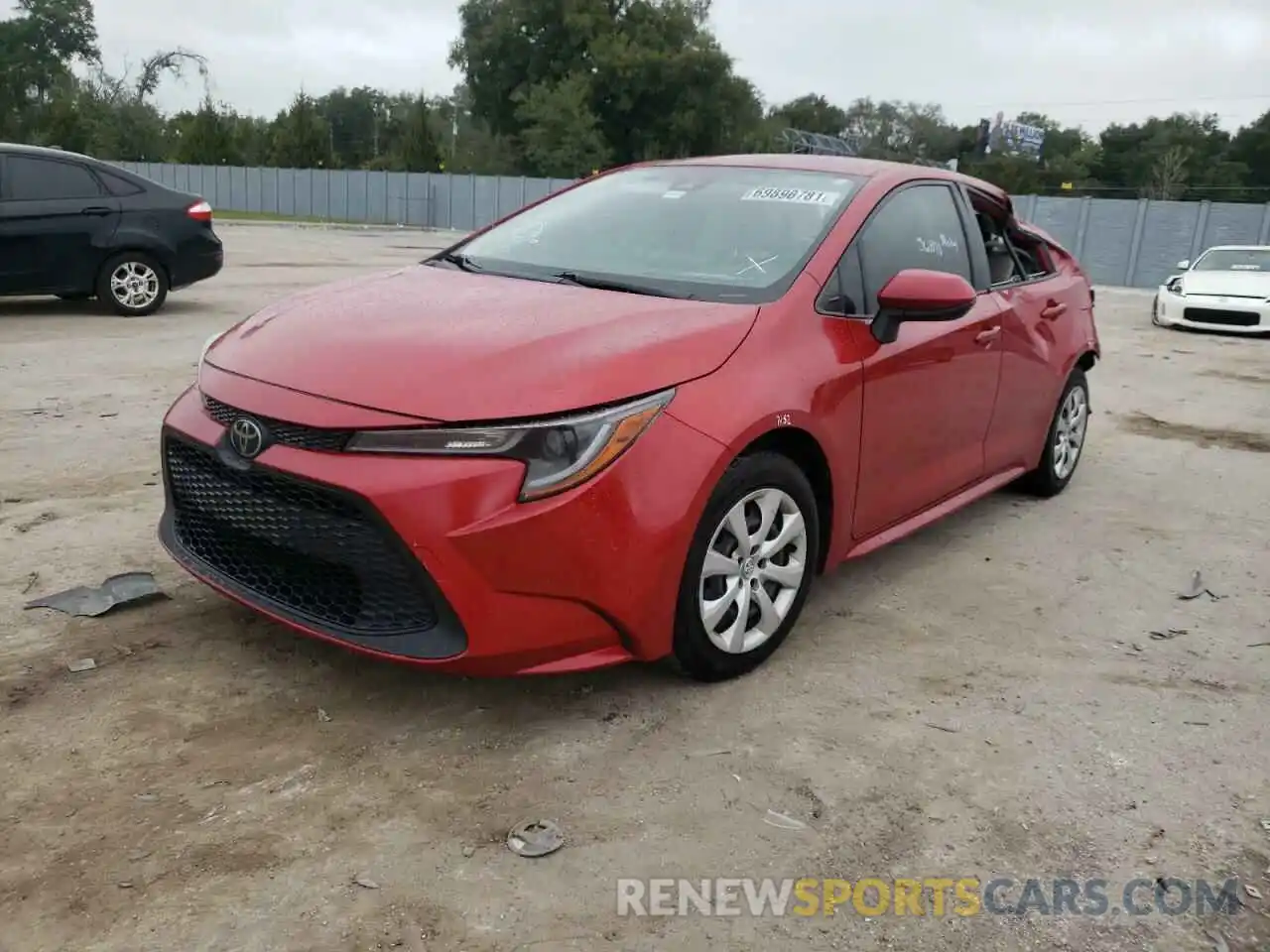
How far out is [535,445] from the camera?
2732 mm

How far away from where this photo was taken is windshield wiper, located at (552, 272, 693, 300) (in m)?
3.42

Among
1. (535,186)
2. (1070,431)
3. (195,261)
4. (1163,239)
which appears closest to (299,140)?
(535,186)

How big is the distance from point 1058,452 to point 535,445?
373 centimetres

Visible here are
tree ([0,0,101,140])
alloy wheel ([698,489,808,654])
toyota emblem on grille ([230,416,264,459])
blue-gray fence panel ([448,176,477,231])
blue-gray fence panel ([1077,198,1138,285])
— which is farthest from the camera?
tree ([0,0,101,140])

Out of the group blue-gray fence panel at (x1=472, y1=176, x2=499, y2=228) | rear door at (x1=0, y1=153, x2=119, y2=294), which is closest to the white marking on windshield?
rear door at (x1=0, y1=153, x2=119, y2=294)

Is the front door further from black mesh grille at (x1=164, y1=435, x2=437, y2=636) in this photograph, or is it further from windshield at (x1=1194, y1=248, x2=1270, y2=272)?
windshield at (x1=1194, y1=248, x2=1270, y2=272)

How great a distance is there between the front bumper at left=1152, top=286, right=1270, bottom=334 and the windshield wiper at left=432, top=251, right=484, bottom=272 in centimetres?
1282

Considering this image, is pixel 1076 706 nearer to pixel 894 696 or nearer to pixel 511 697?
pixel 894 696

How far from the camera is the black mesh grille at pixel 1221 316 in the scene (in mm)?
13977

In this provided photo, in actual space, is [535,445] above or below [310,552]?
above

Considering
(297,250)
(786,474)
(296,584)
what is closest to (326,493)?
(296,584)

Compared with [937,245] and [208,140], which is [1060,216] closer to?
[937,245]

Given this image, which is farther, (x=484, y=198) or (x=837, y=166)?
(x=484, y=198)

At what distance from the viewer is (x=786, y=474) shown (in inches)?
A: 129
